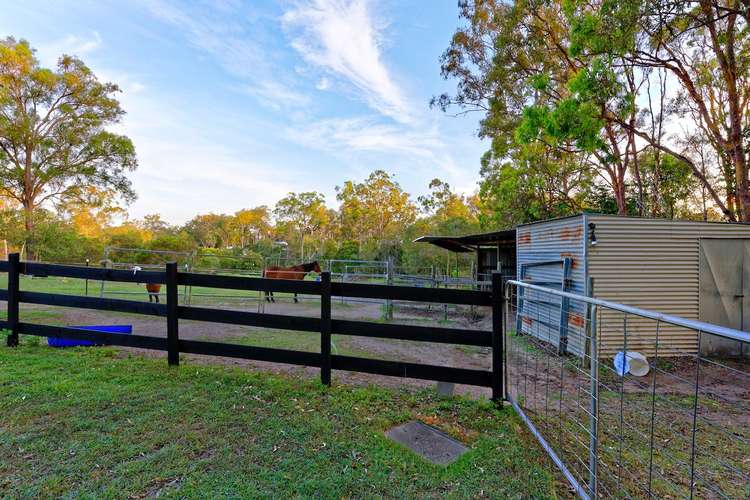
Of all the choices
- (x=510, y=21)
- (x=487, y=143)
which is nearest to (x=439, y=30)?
(x=510, y=21)

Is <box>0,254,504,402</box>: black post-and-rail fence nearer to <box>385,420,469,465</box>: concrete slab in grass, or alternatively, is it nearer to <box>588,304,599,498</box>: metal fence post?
<box>385,420,469,465</box>: concrete slab in grass

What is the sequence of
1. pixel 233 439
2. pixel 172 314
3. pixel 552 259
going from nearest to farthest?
pixel 233 439, pixel 172 314, pixel 552 259

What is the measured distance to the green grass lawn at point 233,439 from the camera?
202 cm

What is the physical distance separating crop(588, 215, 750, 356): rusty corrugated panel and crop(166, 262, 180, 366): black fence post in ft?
21.1

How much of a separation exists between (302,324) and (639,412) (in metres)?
2.85

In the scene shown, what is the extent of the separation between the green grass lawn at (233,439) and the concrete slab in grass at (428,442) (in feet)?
0.31

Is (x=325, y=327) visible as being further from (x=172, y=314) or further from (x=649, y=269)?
(x=649, y=269)

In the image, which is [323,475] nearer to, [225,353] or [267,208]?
[225,353]

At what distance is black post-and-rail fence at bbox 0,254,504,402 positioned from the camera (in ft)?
10.4

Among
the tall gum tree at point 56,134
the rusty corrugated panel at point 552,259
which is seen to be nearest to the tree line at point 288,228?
the tall gum tree at point 56,134

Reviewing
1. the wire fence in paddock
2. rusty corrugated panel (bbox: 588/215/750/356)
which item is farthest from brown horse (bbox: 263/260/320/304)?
rusty corrugated panel (bbox: 588/215/750/356)

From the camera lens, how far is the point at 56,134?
2291 centimetres

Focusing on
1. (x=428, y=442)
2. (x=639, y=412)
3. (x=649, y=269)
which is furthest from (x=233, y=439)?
(x=649, y=269)

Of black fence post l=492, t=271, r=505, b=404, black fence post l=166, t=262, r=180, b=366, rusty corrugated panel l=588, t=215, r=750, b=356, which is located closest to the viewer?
black fence post l=492, t=271, r=505, b=404
